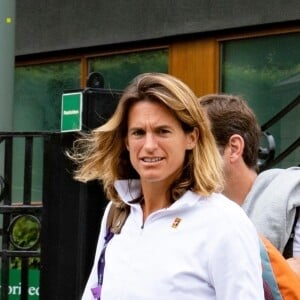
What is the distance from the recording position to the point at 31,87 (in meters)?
11.7

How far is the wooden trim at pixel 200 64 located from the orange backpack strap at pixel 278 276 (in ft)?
23.4

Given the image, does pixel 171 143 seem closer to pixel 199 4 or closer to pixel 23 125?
pixel 199 4

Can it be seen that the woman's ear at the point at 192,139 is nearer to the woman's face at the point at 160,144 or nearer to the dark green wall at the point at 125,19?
the woman's face at the point at 160,144

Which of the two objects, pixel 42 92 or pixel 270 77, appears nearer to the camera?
pixel 270 77

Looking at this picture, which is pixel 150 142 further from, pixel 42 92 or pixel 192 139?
pixel 42 92

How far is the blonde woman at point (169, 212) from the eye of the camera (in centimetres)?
244

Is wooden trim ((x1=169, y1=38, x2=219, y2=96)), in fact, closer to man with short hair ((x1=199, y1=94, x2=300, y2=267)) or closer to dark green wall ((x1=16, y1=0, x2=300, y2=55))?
dark green wall ((x1=16, y1=0, x2=300, y2=55))

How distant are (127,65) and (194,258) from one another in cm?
827

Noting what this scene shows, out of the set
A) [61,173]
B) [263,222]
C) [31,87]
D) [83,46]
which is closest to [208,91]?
[83,46]

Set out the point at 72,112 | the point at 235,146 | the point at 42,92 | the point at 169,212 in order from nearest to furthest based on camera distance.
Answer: the point at 169,212, the point at 235,146, the point at 72,112, the point at 42,92

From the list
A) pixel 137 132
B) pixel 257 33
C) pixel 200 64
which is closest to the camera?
pixel 137 132

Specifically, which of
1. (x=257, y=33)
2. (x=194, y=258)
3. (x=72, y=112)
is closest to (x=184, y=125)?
(x=194, y=258)

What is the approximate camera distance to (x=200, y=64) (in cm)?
973

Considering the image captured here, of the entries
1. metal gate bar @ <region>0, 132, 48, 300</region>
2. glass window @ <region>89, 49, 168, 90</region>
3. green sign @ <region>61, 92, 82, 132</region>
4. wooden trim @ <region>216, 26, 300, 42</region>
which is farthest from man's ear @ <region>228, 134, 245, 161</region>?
glass window @ <region>89, 49, 168, 90</region>
